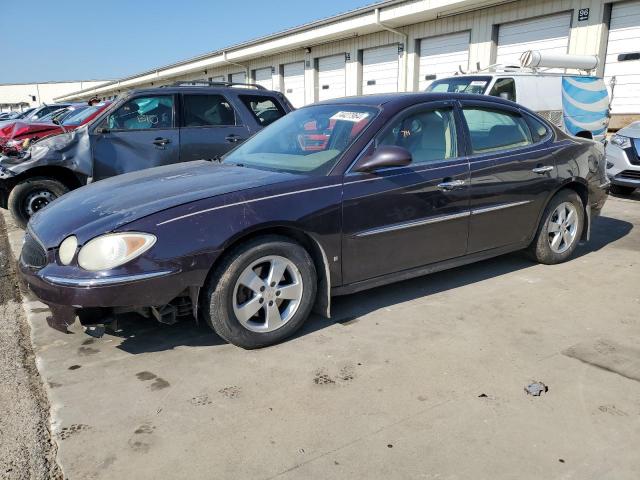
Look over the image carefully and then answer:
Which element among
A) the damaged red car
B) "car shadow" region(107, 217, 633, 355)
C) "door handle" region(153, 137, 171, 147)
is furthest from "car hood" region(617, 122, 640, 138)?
the damaged red car

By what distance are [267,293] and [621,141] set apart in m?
7.73

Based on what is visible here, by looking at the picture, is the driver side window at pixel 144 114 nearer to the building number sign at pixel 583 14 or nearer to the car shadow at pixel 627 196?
the car shadow at pixel 627 196

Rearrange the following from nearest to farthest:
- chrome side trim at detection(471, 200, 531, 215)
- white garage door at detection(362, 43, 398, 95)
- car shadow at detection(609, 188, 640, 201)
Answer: chrome side trim at detection(471, 200, 531, 215) < car shadow at detection(609, 188, 640, 201) < white garage door at detection(362, 43, 398, 95)

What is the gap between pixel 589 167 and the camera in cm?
498

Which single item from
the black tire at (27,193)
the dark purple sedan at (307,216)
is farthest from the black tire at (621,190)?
the black tire at (27,193)

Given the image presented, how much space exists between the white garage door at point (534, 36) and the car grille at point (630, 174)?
218 inches

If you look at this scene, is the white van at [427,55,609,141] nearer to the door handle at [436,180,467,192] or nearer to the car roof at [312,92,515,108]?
the car roof at [312,92,515,108]

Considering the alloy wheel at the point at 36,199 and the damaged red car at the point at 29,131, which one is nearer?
the alloy wheel at the point at 36,199

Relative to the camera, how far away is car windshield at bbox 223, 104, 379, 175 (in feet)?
11.9

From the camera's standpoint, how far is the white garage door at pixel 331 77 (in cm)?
1988

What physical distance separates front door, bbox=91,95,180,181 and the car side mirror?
12.3ft

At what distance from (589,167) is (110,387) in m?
4.58

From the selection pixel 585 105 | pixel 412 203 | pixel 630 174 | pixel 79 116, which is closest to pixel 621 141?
pixel 630 174

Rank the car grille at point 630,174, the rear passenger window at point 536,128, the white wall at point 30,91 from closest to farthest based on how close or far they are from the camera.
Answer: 1. the rear passenger window at point 536,128
2. the car grille at point 630,174
3. the white wall at point 30,91
